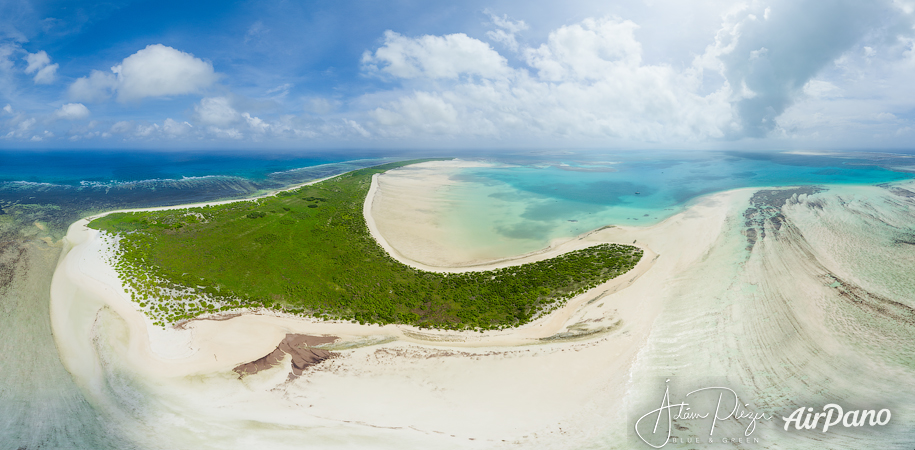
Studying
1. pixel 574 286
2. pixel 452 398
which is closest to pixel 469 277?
pixel 574 286

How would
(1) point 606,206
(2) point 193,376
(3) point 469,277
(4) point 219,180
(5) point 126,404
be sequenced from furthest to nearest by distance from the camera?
1. (4) point 219,180
2. (1) point 606,206
3. (3) point 469,277
4. (2) point 193,376
5. (5) point 126,404

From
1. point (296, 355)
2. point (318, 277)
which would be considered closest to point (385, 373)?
point (296, 355)

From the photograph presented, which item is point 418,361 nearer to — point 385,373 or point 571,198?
point 385,373

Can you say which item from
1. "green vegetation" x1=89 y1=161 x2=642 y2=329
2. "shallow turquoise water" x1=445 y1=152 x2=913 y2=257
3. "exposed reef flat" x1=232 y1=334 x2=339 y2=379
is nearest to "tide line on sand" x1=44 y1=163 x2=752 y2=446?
"exposed reef flat" x1=232 y1=334 x2=339 y2=379

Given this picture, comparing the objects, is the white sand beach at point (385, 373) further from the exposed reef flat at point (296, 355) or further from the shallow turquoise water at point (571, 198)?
the shallow turquoise water at point (571, 198)

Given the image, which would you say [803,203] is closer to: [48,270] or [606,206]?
[606,206]

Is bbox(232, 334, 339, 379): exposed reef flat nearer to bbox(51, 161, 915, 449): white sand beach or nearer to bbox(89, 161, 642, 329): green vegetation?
bbox(51, 161, 915, 449): white sand beach
